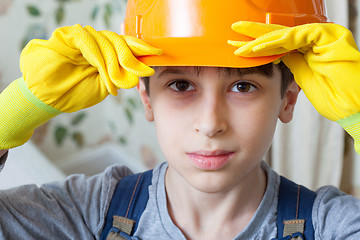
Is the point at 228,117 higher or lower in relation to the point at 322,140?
higher

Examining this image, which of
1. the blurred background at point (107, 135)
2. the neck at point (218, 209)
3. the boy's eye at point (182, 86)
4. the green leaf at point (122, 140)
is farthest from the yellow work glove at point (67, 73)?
the green leaf at point (122, 140)

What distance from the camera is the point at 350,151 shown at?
2.16 meters

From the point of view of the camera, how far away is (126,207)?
1.23 metres

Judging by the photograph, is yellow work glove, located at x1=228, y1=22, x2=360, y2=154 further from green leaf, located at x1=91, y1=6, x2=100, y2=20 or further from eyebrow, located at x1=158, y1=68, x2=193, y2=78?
green leaf, located at x1=91, y1=6, x2=100, y2=20

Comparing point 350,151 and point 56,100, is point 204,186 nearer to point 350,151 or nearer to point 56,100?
point 56,100

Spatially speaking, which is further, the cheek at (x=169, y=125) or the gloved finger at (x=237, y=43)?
the cheek at (x=169, y=125)

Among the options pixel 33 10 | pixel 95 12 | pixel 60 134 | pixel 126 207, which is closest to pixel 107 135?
pixel 60 134

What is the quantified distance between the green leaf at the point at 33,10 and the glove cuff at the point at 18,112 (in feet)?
4.96

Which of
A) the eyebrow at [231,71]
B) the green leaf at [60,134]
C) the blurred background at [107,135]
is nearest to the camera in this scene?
the eyebrow at [231,71]

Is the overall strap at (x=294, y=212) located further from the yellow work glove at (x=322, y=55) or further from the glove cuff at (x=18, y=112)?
the glove cuff at (x=18, y=112)

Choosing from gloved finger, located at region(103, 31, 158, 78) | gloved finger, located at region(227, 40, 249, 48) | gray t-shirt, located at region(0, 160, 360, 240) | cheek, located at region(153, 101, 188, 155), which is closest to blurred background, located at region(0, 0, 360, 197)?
gray t-shirt, located at region(0, 160, 360, 240)

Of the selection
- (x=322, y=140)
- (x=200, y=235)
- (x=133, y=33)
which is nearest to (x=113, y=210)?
(x=200, y=235)

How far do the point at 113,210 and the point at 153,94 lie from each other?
0.98 feet

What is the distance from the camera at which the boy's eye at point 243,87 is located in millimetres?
1035
